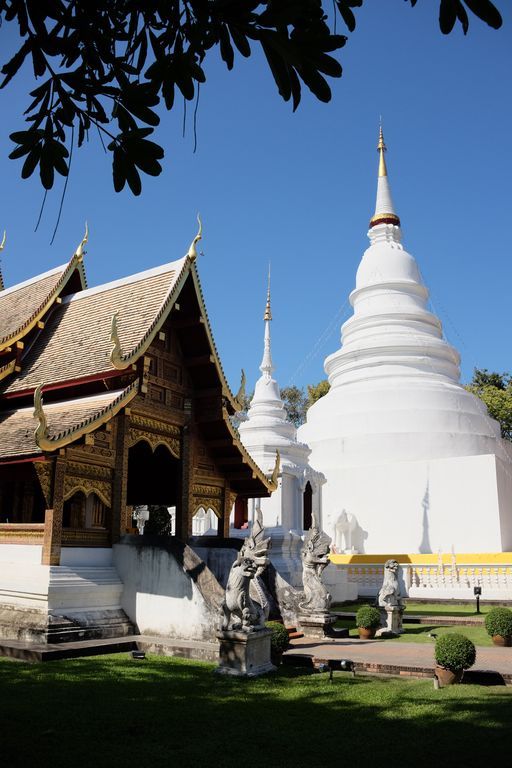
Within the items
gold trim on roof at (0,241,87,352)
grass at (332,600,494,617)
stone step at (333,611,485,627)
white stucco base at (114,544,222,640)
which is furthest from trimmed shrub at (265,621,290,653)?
grass at (332,600,494,617)

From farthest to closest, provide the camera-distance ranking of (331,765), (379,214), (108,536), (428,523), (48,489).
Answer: (379,214)
(428,523)
(108,536)
(48,489)
(331,765)

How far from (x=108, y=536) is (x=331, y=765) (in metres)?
6.36

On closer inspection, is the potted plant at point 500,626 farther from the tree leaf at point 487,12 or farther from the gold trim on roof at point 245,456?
the tree leaf at point 487,12

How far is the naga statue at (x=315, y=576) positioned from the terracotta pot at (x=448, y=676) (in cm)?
375

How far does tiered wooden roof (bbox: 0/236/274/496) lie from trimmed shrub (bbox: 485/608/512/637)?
446cm

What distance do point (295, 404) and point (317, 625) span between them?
117ft

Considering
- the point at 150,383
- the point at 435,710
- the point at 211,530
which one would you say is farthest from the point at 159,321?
the point at 211,530

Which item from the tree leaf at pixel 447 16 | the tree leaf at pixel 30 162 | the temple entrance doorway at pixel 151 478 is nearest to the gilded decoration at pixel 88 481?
the temple entrance doorway at pixel 151 478

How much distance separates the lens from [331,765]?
4.62 m

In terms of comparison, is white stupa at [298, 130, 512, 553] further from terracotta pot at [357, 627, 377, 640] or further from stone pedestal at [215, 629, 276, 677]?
stone pedestal at [215, 629, 276, 677]

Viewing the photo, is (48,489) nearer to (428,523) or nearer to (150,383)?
(150,383)

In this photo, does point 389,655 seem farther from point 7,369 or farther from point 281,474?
point 281,474

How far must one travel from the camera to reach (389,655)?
362 inches

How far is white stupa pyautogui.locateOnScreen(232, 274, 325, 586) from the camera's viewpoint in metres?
17.5
